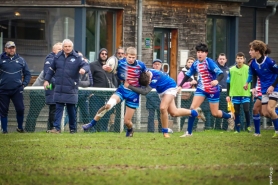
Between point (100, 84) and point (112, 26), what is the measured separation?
4.78m

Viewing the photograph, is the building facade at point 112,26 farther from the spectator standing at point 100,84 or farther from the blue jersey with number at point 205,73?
the blue jersey with number at point 205,73

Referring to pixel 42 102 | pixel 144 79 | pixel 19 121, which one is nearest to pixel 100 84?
pixel 42 102

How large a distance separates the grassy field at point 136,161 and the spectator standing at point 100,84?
4.56m

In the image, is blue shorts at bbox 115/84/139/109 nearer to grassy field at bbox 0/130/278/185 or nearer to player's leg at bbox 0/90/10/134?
grassy field at bbox 0/130/278/185

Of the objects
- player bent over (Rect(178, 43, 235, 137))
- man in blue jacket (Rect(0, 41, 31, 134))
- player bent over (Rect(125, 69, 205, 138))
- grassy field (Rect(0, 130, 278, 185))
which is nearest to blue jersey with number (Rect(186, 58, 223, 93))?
player bent over (Rect(178, 43, 235, 137))

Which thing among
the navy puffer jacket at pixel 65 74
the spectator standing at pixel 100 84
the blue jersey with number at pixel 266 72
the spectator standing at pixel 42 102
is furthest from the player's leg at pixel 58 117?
the blue jersey with number at pixel 266 72

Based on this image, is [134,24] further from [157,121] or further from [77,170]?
[77,170]

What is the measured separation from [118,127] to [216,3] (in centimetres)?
918

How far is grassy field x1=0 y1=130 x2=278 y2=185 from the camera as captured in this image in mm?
9961

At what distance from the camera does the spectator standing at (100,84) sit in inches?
809

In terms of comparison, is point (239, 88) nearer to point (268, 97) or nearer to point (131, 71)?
point (268, 97)

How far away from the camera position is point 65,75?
18438 millimetres

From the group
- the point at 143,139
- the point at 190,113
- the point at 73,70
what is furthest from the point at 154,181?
the point at 73,70

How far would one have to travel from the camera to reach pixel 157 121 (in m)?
21.5
